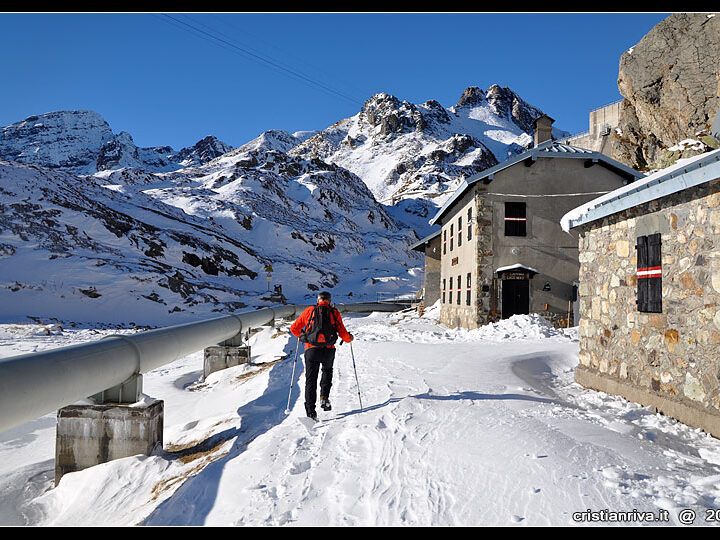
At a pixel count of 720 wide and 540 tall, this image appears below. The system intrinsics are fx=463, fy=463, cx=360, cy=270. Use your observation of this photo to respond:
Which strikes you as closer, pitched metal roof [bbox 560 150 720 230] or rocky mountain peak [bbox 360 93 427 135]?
pitched metal roof [bbox 560 150 720 230]

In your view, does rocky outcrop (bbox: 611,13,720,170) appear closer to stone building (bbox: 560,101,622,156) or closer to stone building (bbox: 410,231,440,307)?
stone building (bbox: 560,101,622,156)

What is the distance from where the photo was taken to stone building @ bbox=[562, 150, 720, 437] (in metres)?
5.47

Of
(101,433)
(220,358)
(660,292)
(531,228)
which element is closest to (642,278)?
(660,292)

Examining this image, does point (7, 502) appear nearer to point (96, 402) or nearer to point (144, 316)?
point (96, 402)

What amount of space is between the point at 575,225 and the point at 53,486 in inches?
360

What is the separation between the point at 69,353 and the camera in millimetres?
5012

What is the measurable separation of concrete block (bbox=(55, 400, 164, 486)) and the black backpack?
2.22 metres

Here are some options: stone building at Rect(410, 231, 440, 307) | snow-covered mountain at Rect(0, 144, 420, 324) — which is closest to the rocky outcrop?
stone building at Rect(410, 231, 440, 307)

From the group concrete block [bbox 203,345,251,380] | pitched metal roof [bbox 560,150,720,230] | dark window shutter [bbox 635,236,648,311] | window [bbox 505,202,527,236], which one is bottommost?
concrete block [bbox 203,345,251,380]

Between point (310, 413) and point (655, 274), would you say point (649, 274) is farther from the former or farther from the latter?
point (310, 413)

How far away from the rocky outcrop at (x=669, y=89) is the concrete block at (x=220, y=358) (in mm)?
29538

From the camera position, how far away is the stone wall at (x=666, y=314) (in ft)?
17.9

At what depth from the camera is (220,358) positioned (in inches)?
486

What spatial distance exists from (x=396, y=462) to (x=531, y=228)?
16.6 meters
